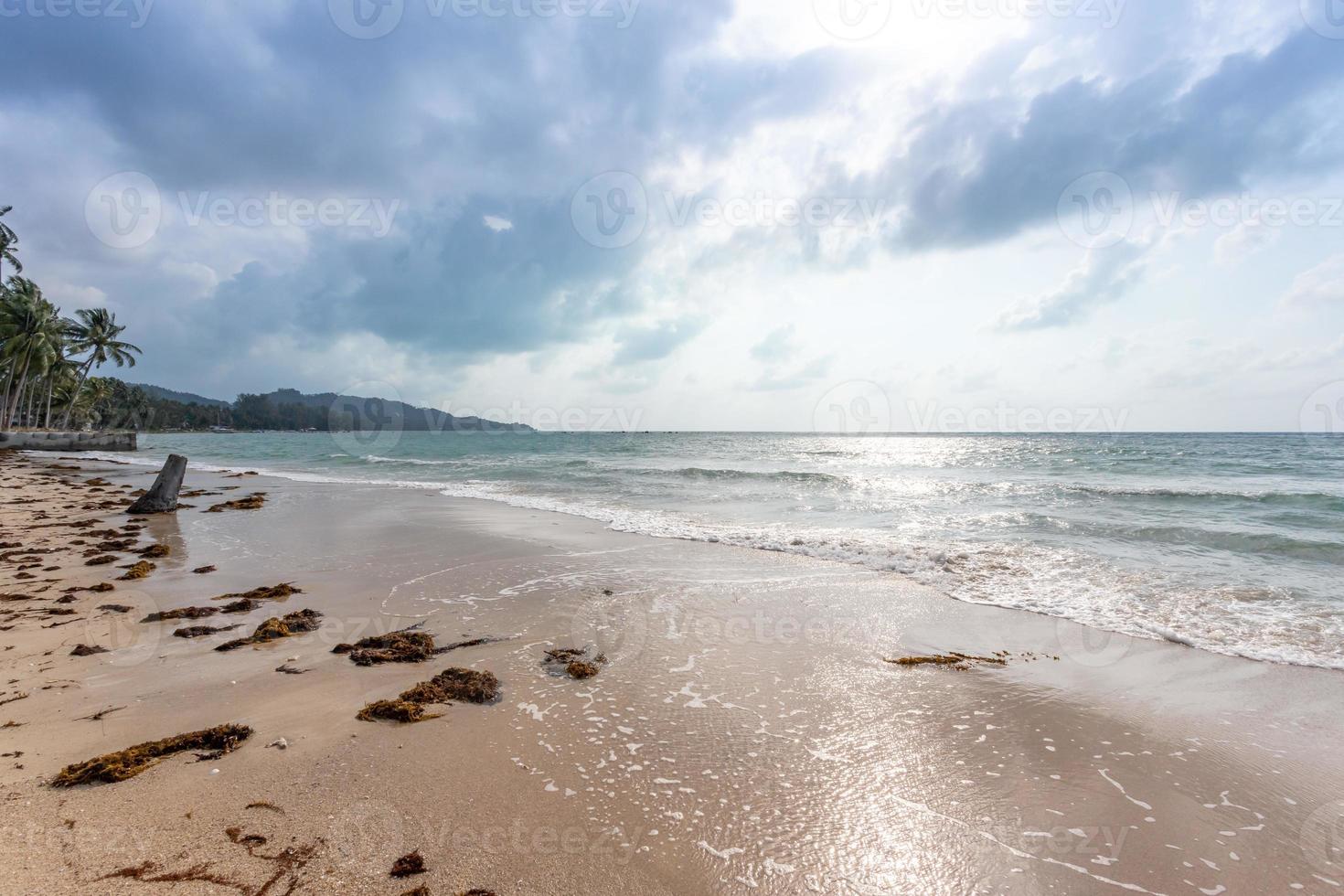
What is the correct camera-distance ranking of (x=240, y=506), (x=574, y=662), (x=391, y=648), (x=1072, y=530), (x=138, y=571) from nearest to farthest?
(x=574, y=662)
(x=391, y=648)
(x=138, y=571)
(x=1072, y=530)
(x=240, y=506)

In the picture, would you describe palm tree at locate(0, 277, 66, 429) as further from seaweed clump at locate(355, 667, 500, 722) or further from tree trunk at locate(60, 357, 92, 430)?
seaweed clump at locate(355, 667, 500, 722)

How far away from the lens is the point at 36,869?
257cm

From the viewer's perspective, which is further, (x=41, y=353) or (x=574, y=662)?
(x=41, y=353)

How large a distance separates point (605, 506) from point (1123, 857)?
→ 15.8 meters

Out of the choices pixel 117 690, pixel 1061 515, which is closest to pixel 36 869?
pixel 117 690

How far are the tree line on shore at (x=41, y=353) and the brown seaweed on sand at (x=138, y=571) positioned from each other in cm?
4352

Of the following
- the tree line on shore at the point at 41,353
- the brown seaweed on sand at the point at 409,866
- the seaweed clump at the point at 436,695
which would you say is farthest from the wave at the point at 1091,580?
the tree line on shore at the point at 41,353

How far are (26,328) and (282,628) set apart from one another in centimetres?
6028

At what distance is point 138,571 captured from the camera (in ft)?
27.5

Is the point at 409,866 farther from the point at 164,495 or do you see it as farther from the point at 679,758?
the point at 164,495

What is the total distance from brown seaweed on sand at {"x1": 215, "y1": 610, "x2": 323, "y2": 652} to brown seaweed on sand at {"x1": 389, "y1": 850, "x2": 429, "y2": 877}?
163 inches

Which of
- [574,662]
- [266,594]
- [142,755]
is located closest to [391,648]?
[574,662]

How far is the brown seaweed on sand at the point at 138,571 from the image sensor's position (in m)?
8.12

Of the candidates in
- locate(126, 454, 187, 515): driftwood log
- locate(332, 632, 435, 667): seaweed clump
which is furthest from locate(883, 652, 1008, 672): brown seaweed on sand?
locate(126, 454, 187, 515): driftwood log
